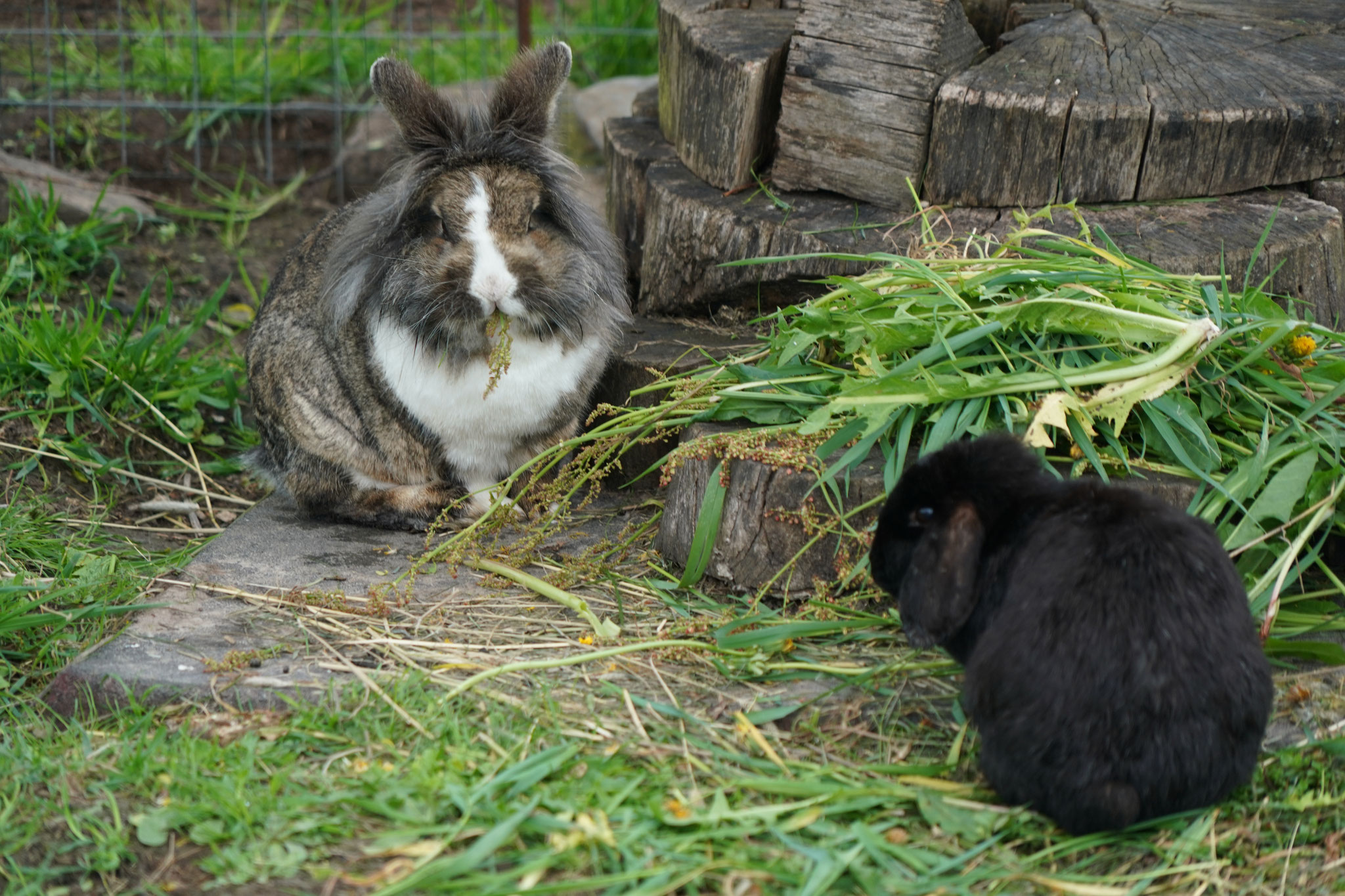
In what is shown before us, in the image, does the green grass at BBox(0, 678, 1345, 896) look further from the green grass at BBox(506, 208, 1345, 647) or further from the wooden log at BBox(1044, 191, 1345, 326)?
the wooden log at BBox(1044, 191, 1345, 326)

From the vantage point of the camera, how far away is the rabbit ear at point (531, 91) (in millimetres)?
3719

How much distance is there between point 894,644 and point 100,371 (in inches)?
125

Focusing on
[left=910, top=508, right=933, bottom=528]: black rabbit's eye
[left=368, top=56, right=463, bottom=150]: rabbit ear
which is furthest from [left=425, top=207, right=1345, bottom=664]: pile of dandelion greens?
[left=368, top=56, right=463, bottom=150]: rabbit ear

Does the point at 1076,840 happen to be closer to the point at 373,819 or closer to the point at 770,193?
the point at 373,819

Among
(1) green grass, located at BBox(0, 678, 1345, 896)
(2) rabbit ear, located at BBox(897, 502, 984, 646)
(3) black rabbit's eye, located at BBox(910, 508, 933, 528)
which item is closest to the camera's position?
(1) green grass, located at BBox(0, 678, 1345, 896)

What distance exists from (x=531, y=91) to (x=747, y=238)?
824 millimetres

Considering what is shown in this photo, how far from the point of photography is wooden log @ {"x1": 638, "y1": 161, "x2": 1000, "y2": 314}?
395cm

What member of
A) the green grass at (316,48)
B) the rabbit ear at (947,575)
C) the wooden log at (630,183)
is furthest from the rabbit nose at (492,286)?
the green grass at (316,48)

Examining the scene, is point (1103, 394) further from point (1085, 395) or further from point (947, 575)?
point (947, 575)

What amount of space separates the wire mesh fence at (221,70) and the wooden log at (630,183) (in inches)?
76.2

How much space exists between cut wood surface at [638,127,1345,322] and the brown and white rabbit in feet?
1.04

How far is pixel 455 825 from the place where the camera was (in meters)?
2.30

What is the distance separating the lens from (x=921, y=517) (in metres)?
2.61

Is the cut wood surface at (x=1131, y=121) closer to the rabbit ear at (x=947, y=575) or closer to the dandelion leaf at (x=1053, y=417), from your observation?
the dandelion leaf at (x=1053, y=417)
